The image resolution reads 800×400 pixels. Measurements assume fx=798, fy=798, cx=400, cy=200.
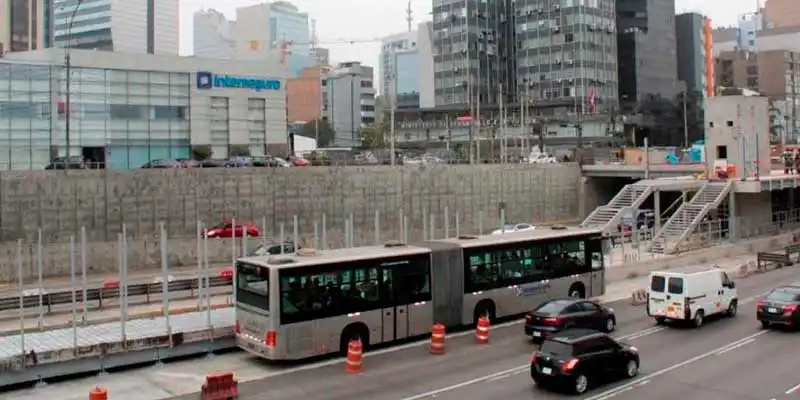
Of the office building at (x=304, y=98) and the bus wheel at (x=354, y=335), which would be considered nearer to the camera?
the bus wheel at (x=354, y=335)

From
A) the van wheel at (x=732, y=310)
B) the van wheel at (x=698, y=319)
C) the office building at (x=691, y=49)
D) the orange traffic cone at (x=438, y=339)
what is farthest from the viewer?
the office building at (x=691, y=49)

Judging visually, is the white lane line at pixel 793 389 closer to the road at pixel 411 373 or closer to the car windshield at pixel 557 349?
the road at pixel 411 373

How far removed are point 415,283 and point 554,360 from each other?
21.1 ft

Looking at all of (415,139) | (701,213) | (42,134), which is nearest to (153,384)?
(701,213)

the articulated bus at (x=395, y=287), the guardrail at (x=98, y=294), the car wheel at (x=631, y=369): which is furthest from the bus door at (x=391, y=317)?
the guardrail at (x=98, y=294)

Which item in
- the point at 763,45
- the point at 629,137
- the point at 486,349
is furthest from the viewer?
the point at 763,45

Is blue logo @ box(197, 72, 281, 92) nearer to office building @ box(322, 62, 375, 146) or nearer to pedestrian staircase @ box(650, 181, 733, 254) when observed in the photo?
pedestrian staircase @ box(650, 181, 733, 254)

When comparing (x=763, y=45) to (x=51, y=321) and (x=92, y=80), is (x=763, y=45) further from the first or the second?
(x=51, y=321)

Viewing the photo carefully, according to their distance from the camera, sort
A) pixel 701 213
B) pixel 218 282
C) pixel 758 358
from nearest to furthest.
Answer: pixel 758 358
pixel 218 282
pixel 701 213

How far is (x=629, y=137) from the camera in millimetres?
125250

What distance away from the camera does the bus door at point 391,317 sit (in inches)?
901

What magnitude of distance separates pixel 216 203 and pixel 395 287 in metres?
27.8

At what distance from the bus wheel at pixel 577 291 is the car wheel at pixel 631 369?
8.64m

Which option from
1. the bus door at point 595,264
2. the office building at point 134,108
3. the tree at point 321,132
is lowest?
the bus door at point 595,264
